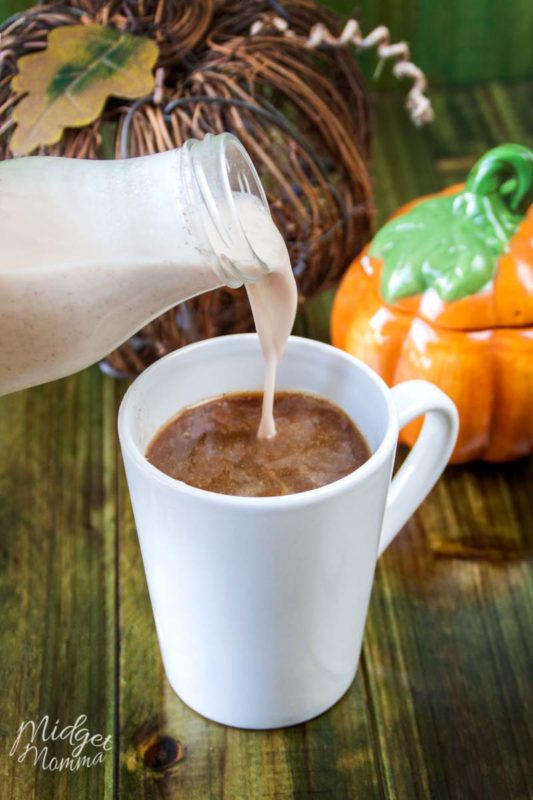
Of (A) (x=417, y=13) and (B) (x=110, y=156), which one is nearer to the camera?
(B) (x=110, y=156)

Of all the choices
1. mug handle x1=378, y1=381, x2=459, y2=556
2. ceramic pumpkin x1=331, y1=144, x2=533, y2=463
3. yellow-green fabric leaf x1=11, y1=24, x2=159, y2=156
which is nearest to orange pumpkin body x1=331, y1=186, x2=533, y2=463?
ceramic pumpkin x1=331, y1=144, x2=533, y2=463

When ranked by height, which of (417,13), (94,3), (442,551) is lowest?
(442,551)

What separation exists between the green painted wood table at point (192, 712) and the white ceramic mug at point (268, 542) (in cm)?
4

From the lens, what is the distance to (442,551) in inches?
41.0

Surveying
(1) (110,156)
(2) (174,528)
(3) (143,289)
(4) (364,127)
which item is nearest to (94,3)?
(1) (110,156)

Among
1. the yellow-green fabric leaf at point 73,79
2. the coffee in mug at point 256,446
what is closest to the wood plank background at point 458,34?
the yellow-green fabric leaf at point 73,79

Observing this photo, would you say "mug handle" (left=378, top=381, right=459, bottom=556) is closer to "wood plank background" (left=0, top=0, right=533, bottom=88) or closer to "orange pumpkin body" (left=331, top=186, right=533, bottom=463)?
"orange pumpkin body" (left=331, top=186, right=533, bottom=463)

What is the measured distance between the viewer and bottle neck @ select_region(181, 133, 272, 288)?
29.1 inches

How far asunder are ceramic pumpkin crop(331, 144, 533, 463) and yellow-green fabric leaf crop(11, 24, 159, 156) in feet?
1.02

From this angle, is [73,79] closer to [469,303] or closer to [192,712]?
[469,303]

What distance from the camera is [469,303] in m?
1.04

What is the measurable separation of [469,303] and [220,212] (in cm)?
39

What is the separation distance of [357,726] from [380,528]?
0.19 metres

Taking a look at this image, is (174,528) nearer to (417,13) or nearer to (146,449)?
(146,449)
